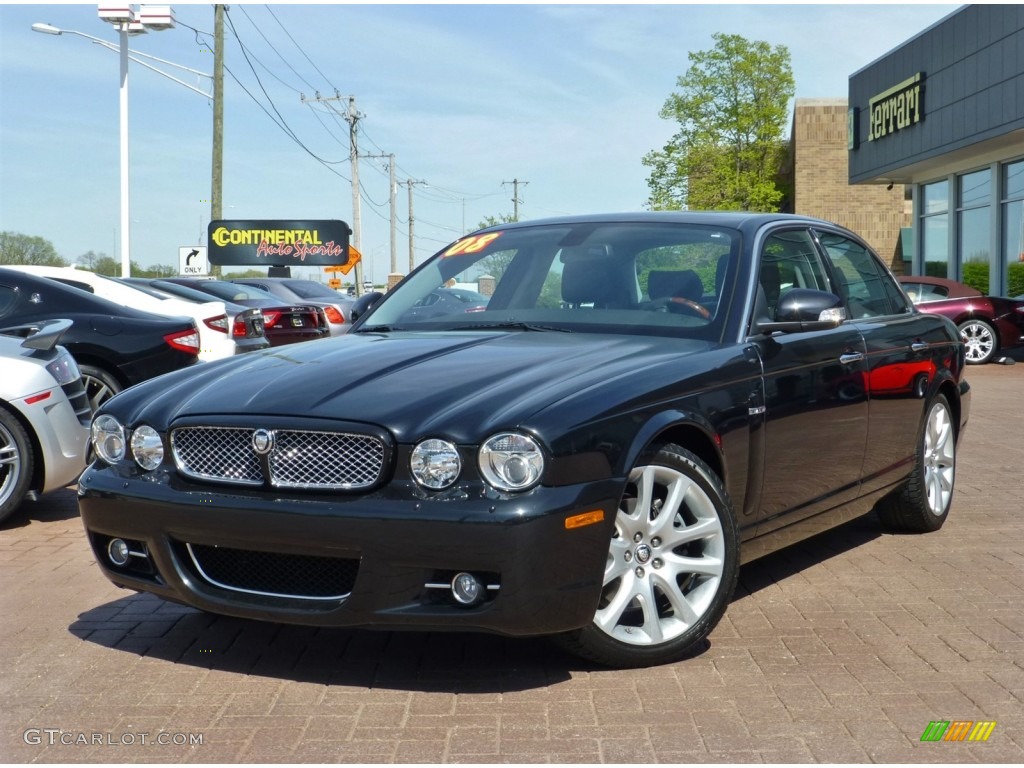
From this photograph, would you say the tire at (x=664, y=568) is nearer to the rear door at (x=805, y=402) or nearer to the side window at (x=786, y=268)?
the rear door at (x=805, y=402)

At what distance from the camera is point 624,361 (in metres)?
4.46

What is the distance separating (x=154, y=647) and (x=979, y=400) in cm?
1191

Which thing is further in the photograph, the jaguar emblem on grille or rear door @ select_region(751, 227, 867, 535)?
rear door @ select_region(751, 227, 867, 535)

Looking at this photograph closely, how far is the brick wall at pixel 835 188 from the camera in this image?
155ft

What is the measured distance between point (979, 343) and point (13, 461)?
17.1 m

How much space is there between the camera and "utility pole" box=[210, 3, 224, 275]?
108ft

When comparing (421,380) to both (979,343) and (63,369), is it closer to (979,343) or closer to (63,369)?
(63,369)

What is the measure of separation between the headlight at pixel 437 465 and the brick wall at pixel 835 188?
44.9 metres

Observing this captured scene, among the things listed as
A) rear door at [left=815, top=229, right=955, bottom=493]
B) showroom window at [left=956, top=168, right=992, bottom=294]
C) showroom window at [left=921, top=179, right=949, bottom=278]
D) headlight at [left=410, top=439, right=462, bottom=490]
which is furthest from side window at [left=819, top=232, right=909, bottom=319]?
showroom window at [left=921, top=179, right=949, bottom=278]

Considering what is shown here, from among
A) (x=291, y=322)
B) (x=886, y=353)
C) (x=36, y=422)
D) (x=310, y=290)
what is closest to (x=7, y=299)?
(x=36, y=422)

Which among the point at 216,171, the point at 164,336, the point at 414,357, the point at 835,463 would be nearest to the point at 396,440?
the point at 414,357

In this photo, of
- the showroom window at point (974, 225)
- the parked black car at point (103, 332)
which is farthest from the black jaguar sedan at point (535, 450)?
the showroom window at point (974, 225)

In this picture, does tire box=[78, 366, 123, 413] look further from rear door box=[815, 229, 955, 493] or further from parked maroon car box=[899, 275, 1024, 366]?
parked maroon car box=[899, 275, 1024, 366]

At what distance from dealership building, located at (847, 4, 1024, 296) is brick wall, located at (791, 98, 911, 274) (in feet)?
37.5
